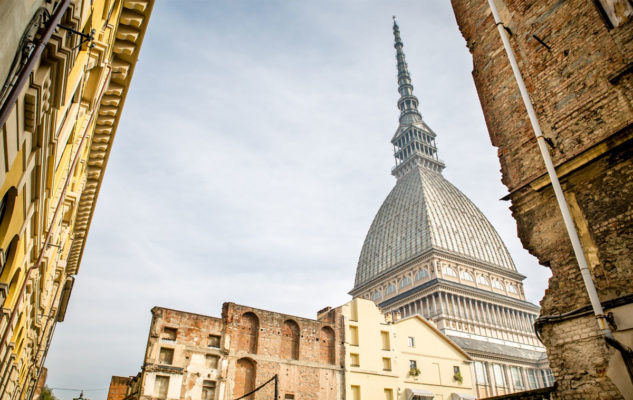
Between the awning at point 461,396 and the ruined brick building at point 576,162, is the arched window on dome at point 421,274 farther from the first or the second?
the ruined brick building at point 576,162

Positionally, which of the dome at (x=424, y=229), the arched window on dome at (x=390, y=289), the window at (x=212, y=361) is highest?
the dome at (x=424, y=229)

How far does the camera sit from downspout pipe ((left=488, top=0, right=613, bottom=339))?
27.0 feet

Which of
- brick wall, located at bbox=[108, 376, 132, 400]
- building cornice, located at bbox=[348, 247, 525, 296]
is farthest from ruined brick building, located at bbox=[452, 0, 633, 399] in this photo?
building cornice, located at bbox=[348, 247, 525, 296]

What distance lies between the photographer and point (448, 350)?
1474 inches

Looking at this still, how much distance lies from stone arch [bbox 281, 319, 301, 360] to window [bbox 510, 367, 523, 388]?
42.0m

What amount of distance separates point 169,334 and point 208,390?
14.1 feet

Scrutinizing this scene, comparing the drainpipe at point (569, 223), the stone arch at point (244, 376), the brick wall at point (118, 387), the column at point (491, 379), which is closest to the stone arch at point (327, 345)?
the stone arch at point (244, 376)

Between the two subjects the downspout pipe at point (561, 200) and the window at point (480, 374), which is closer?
the downspout pipe at point (561, 200)

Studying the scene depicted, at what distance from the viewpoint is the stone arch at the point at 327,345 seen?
3025cm

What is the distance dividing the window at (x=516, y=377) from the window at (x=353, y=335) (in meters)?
37.4

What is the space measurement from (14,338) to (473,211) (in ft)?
340

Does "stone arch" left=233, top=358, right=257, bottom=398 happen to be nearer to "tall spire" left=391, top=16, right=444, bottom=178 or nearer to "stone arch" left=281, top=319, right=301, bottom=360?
"stone arch" left=281, top=319, right=301, bottom=360

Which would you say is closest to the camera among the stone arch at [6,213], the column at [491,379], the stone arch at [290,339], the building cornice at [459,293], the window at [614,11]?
the stone arch at [6,213]

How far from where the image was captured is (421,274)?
77812mm
